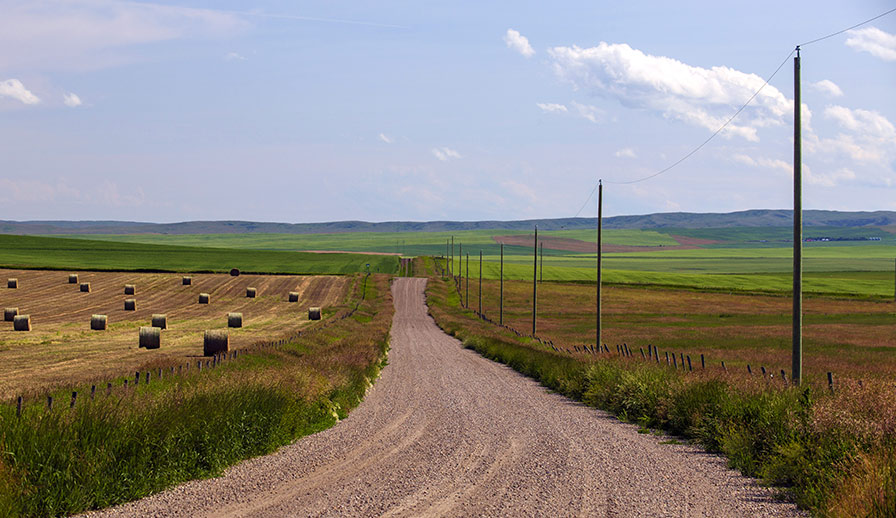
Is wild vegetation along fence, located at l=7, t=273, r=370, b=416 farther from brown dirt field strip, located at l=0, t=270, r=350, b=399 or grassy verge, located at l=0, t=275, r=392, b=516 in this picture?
brown dirt field strip, located at l=0, t=270, r=350, b=399

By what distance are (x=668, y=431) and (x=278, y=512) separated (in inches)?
465

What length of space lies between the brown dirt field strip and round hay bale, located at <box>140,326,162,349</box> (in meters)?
0.45

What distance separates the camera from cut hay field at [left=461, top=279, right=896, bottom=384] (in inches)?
1818

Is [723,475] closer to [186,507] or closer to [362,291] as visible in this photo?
[186,507]

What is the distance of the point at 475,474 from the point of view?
48.3 ft

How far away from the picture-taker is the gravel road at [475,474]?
1222cm

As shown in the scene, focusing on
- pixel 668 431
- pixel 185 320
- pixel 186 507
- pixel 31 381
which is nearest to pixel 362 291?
pixel 185 320

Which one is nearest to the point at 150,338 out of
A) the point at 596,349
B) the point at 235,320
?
the point at 235,320

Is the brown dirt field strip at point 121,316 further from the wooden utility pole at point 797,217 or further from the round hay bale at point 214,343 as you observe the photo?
the wooden utility pole at point 797,217

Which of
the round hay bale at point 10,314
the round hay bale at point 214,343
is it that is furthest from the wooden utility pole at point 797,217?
the round hay bale at point 10,314

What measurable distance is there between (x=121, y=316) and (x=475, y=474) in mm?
59194

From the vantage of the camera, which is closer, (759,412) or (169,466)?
(169,466)

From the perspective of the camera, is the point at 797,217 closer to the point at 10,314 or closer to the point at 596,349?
the point at 596,349

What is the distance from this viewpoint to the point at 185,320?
67125 millimetres
